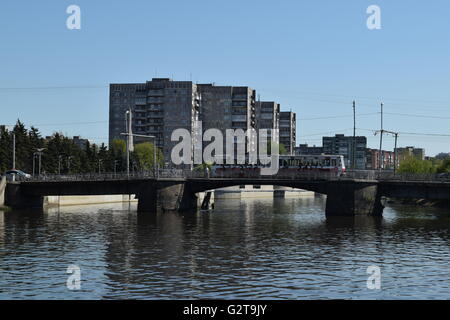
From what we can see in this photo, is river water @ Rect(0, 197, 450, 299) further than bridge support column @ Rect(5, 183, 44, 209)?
No

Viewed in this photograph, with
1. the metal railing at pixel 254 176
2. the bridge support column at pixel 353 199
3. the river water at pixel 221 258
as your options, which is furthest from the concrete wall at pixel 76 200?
the bridge support column at pixel 353 199

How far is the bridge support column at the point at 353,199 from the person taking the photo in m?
110

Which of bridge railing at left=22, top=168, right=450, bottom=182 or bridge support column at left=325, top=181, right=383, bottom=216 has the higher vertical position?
bridge railing at left=22, top=168, right=450, bottom=182

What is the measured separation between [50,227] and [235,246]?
96.6 ft

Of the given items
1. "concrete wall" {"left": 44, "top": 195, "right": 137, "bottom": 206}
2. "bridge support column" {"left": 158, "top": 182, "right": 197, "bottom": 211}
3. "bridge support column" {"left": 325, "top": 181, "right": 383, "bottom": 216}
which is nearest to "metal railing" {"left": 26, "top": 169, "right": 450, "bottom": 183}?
"bridge support column" {"left": 325, "top": 181, "right": 383, "bottom": 216}

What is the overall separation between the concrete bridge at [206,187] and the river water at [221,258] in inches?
406

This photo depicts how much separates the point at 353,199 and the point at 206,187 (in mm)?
25500

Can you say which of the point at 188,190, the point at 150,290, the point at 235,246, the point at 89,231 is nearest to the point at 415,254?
the point at 235,246

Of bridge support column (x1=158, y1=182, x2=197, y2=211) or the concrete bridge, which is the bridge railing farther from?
bridge support column (x1=158, y1=182, x2=197, y2=211)

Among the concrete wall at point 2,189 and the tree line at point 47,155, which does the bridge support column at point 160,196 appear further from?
the tree line at point 47,155

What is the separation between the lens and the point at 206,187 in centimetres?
12156

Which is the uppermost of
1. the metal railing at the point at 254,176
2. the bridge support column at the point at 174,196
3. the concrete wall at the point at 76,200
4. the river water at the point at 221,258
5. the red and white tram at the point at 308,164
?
the red and white tram at the point at 308,164

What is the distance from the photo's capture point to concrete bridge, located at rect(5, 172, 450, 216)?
110250 millimetres
